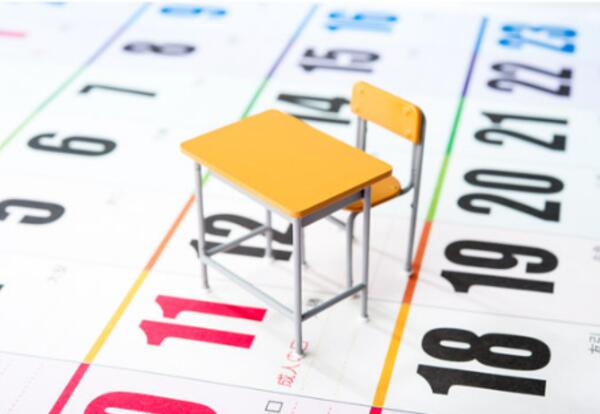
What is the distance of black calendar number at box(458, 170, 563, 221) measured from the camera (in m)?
5.33

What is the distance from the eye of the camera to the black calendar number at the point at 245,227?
5.02m

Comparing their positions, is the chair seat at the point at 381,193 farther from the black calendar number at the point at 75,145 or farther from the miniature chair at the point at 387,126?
the black calendar number at the point at 75,145

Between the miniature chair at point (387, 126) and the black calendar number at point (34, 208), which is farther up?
the miniature chair at point (387, 126)

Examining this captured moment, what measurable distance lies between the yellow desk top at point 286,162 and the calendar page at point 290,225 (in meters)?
0.76

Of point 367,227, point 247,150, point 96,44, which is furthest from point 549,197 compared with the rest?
point 96,44

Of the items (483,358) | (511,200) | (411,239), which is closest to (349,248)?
(411,239)

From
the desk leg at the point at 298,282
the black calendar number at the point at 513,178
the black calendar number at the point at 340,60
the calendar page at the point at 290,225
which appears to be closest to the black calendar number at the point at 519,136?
the calendar page at the point at 290,225

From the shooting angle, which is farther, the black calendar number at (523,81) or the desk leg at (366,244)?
the black calendar number at (523,81)

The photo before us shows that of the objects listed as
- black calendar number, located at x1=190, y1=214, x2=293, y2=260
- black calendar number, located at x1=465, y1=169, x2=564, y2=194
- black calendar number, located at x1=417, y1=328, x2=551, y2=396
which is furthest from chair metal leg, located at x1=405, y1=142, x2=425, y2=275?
black calendar number, located at x1=465, y1=169, x2=564, y2=194

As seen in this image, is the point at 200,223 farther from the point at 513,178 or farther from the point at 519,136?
the point at 519,136

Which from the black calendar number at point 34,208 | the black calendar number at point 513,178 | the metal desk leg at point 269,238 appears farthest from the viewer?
the black calendar number at point 513,178

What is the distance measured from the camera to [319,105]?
6414 mm

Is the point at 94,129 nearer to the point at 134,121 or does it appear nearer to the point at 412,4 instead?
the point at 134,121

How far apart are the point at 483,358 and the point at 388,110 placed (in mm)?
1189
